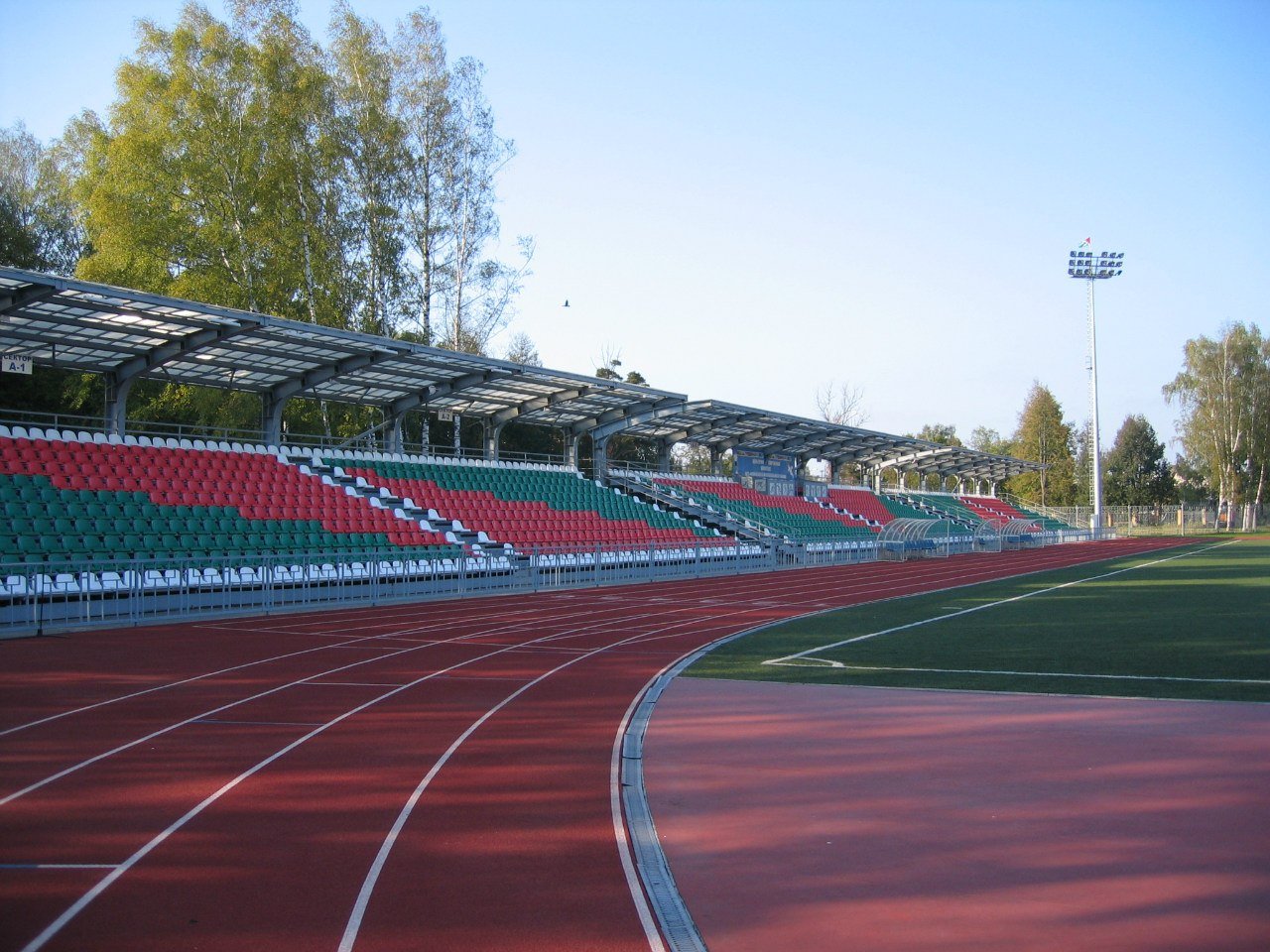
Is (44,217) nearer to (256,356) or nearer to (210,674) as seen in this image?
(256,356)

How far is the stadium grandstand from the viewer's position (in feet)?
57.9

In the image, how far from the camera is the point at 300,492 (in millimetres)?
24141

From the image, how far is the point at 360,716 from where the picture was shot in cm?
955

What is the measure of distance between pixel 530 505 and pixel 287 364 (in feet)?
31.5

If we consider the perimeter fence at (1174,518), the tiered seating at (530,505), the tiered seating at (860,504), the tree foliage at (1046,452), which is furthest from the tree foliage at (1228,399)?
the tiered seating at (530,505)

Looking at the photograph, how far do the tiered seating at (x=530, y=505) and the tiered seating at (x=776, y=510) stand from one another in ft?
13.7

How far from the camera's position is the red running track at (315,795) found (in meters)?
4.83

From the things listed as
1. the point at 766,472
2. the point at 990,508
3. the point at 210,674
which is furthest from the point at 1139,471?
the point at 210,674

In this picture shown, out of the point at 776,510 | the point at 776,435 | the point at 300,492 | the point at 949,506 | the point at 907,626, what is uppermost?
the point at 776,435

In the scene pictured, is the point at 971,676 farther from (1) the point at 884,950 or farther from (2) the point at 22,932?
(2) the point at 22,932

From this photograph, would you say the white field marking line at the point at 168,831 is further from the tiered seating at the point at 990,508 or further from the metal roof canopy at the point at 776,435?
the tiered seating at the point at 990,508

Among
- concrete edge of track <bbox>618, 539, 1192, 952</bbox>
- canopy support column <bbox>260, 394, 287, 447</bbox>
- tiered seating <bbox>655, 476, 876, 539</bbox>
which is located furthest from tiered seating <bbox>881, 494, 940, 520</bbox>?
concrete edge of track <bbox>618, 539, 1192, 952</bbox>

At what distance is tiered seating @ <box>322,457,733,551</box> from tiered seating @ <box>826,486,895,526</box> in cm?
1853

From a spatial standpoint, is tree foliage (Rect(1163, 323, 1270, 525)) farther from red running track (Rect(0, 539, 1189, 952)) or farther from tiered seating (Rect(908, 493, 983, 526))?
red running track (Rect(0, 539, 1189, 952))
